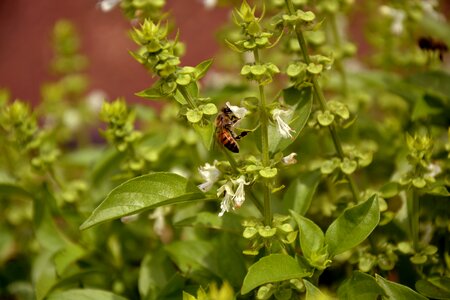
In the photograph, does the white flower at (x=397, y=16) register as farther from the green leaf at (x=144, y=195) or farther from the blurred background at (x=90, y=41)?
the blurred background at (x=90, y=41)

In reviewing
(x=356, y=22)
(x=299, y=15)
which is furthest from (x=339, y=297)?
(x=356, y=22)

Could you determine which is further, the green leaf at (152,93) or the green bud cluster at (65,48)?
the green bud cluster at (65,48)

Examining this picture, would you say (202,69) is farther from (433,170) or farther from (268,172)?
(433,170)

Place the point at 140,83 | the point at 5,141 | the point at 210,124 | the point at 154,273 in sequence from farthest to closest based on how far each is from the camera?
the point at 140,83, the point at 5,141, the point at 154,273, the point at 210,124

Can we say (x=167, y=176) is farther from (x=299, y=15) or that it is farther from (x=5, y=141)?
(x=5, y=141)

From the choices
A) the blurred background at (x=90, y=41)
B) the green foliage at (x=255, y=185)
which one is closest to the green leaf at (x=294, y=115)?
the green foliage at (x=255, y=185)

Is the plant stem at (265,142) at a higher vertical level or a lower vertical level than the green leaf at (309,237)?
higher

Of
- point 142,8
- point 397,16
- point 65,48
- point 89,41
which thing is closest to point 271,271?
point 142,8
